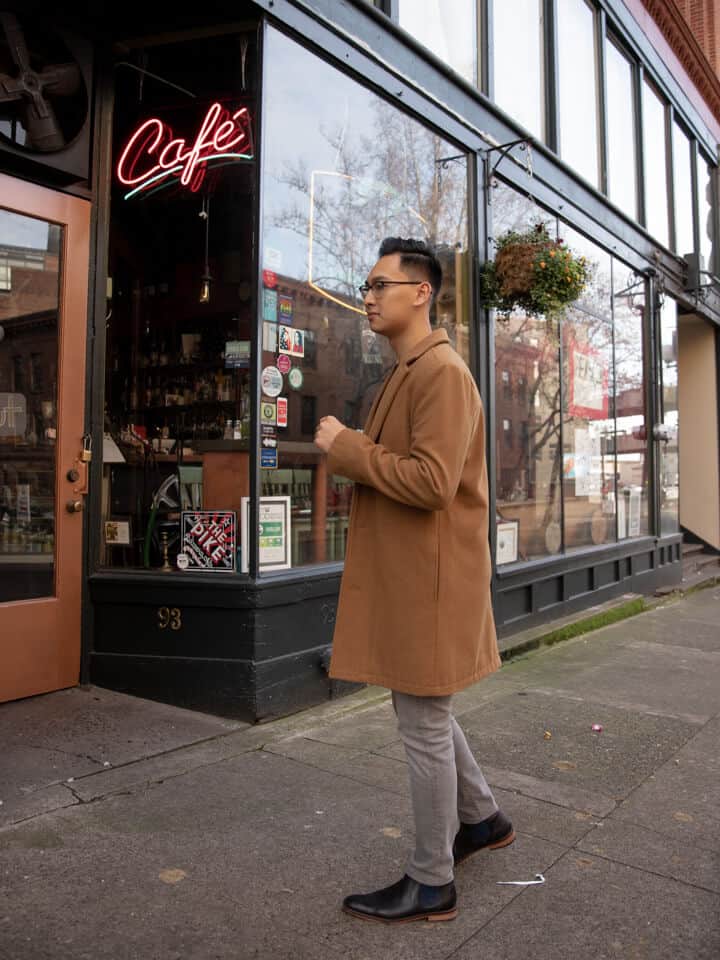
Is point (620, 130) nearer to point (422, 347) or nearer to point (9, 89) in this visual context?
point (9, 89)

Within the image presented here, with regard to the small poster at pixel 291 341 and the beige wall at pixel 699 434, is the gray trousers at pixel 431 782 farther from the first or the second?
the beige wall at pixel 699 434

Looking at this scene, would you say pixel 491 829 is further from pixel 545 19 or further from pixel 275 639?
pixel 545 19

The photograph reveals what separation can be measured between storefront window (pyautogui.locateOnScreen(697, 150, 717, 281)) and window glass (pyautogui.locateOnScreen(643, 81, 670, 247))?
1747 millimetres

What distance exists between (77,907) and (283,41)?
15.0ft

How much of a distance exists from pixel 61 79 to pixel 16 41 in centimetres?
29

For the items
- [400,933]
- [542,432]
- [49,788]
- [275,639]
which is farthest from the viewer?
[542,432]

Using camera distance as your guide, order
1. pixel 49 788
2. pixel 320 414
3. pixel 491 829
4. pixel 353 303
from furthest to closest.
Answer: pixel 353 303, pixel 320 414, pixel 49 788, pixel 491 829

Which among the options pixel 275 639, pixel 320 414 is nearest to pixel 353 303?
pixel 320 414

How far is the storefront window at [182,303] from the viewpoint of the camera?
480 centimetres

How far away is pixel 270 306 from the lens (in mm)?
4820

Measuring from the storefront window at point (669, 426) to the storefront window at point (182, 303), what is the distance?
6.92m

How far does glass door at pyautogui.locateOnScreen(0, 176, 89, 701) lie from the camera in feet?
14.8

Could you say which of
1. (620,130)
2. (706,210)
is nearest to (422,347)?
(620,130)

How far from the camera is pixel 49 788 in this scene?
3434 millimetres
